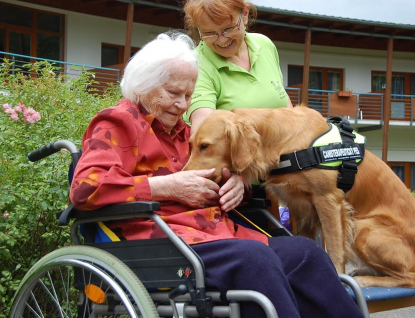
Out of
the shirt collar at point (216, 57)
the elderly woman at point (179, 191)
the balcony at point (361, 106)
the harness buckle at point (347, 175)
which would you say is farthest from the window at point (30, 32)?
the harness buckle at point (347, 175)

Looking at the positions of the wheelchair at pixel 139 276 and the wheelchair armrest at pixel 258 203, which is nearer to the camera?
the wheelchair at pixel 139 276

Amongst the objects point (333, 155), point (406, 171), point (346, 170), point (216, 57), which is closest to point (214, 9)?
point (216, 57)

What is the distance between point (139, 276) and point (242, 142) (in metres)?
0.93

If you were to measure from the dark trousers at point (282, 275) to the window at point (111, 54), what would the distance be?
16557 millimetres

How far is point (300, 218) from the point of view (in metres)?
3.56

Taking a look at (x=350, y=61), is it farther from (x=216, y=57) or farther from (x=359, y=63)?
(x=216, y=57)

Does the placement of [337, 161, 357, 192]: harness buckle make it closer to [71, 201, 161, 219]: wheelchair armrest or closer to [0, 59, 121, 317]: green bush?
[71, 201, 161, 219]: wheelchair armrest

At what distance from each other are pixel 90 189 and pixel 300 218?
1.63 m

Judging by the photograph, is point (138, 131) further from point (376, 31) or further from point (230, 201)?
point (376, 31)

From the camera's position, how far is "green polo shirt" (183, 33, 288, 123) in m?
3.35

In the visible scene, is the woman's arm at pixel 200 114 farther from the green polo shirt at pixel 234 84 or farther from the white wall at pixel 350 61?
the white wall at pixel 350 61

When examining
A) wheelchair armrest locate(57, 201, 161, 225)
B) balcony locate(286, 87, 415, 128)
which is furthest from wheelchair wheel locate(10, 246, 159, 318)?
balcony locate(286, 87, 415, 128)

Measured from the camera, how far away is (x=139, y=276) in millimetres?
2381

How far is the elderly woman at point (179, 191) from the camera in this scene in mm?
2234
